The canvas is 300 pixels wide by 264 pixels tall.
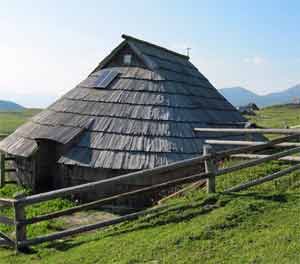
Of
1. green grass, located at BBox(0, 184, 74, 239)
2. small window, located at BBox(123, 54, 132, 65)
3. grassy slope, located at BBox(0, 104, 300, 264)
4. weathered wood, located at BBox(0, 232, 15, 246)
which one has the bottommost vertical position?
green grass, located at BBox(0, 184, 74, 239)

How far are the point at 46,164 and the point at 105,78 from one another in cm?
421

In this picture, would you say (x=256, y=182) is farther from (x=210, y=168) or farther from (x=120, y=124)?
(x=120, y=124)

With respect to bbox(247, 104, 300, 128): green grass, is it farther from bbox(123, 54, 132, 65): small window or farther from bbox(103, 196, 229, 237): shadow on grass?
bbox(103, 196, 229, 237): shadow on grass

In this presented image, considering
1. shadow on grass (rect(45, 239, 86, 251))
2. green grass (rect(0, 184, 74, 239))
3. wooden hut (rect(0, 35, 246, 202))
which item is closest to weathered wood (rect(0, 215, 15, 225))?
green grass (rect(0, 184, 74, 239))

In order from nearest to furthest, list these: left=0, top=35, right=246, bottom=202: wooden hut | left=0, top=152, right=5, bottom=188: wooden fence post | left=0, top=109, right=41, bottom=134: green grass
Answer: left=0, top=35, right=246, bottom=202: wooden hut → left=0, top=152, right=5, bottom=188: wooden fence post → left=0, top=109, right=41, bottom=134: green grass

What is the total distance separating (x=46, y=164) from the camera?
14695 millimetres

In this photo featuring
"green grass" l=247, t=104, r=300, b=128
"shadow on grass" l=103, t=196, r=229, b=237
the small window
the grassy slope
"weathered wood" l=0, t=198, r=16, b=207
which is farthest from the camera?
"green grass" l=247, t=104, r=300, b=128

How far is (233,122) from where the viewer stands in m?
17.2

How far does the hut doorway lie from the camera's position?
14562 mm

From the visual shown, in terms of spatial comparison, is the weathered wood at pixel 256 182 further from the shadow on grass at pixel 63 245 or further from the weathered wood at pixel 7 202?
the weathered wood at pixel 7 202

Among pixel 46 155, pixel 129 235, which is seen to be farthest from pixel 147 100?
pixel 129 235

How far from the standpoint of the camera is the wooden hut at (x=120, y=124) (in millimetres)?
13117

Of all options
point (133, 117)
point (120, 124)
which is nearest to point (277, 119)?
point (133, 117)

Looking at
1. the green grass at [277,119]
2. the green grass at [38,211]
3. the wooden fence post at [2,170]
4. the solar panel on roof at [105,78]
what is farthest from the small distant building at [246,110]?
the green grass at [38,211]
